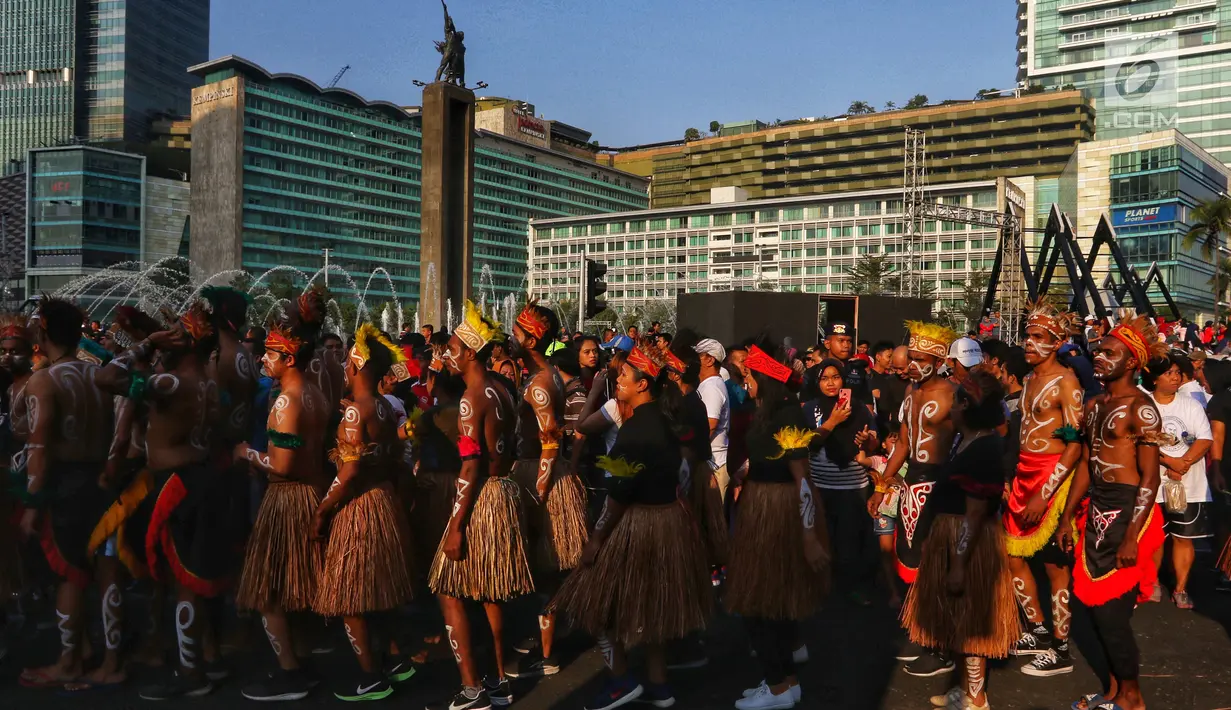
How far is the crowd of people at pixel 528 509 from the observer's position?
5738mm

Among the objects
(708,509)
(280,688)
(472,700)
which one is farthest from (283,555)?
(708,509)

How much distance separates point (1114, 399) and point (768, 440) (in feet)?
6.67

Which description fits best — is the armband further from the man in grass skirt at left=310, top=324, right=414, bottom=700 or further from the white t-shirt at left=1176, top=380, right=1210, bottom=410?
the white t-shirt at left=1176, top=380, right=1210, bottom=410

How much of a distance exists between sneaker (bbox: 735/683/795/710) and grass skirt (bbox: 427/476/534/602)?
147 cm

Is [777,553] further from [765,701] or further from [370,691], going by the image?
[370,691]

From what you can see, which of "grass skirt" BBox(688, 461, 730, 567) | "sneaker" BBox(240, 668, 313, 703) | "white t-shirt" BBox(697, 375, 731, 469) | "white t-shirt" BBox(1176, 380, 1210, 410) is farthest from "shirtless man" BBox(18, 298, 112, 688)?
"white t-shirt" BBox(1176, 380, 1210, 410)

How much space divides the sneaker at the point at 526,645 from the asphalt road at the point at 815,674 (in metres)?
0.22

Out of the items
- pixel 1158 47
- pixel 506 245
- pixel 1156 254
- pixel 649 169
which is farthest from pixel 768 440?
pixel 649 169

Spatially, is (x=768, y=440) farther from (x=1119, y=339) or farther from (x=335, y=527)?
(x=335, y=527)

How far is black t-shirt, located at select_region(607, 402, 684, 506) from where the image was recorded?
560cm

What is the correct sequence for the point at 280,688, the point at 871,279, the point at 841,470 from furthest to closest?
the point at 871,279, the point at 841,470, the point at 280,688

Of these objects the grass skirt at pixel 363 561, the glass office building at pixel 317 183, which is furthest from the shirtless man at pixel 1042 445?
the glass office building at pixel 317 183

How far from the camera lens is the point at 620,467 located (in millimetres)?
5535

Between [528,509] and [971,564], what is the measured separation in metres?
2.81
